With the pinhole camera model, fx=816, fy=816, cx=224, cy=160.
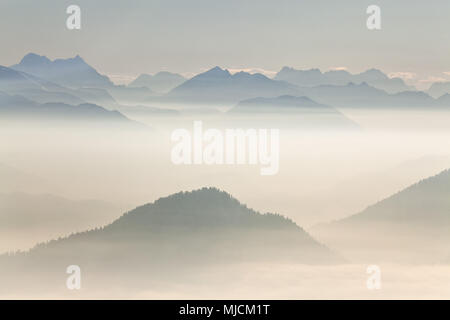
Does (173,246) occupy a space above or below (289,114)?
below

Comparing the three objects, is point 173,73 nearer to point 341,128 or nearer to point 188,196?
point 188,196

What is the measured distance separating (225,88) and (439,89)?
2.18 metres

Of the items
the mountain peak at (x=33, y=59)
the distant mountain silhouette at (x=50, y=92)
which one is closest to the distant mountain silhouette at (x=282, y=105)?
the distant mountain silhouette at (x=50, y=92)

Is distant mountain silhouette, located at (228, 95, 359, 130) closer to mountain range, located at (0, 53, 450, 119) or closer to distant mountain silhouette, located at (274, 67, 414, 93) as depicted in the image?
mountain range, located at (0, 53, 450, 119)

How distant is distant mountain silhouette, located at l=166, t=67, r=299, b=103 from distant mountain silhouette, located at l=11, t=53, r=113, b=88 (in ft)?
2.57

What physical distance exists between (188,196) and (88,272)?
1.26m

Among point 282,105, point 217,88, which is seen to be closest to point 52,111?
point 217,88

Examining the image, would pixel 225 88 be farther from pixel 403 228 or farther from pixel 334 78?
pixel 403 228

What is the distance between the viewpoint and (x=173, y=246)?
820 centimetres

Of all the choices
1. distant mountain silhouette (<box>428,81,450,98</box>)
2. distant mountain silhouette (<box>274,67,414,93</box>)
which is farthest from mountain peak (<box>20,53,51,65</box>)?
distant mountain silhouette (<box>428,81,450,98</box>)

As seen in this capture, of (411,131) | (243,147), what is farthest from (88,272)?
(411,131)

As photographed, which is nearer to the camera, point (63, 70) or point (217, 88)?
point (63, 70)

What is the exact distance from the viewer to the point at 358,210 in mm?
8219

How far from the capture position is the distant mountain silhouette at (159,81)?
27.2ft
